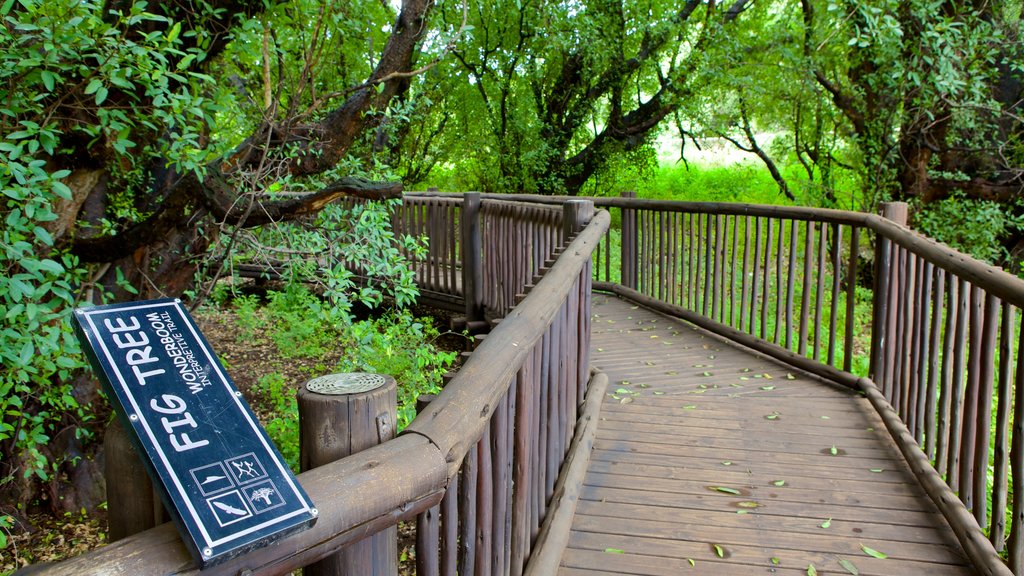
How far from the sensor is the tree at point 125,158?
2.87 m

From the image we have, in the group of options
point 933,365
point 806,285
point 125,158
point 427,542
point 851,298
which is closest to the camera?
point 427,542

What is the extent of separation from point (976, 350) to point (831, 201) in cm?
897

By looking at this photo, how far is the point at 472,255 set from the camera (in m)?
7.92

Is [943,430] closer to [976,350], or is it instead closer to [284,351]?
[976,350]

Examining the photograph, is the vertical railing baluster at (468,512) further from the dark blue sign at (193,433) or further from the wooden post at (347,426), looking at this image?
the dark blue sign at (193,433)

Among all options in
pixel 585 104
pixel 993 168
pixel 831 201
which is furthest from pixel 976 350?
pixel 585 104

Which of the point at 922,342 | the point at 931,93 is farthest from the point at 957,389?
the point at 931,93

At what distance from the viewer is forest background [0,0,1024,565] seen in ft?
10.4

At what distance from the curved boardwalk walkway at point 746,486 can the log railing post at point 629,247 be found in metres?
2.60

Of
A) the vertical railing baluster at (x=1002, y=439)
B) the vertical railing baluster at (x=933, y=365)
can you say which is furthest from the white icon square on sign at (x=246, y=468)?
the vertical railing baluster at (x=933, y=365)

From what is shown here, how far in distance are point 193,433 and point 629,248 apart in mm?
7006

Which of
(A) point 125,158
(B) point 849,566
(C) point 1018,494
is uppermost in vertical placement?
(A) point 125,158

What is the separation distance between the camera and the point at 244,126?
5.96m

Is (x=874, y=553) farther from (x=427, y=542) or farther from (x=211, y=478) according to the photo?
(x=211, y=478)
